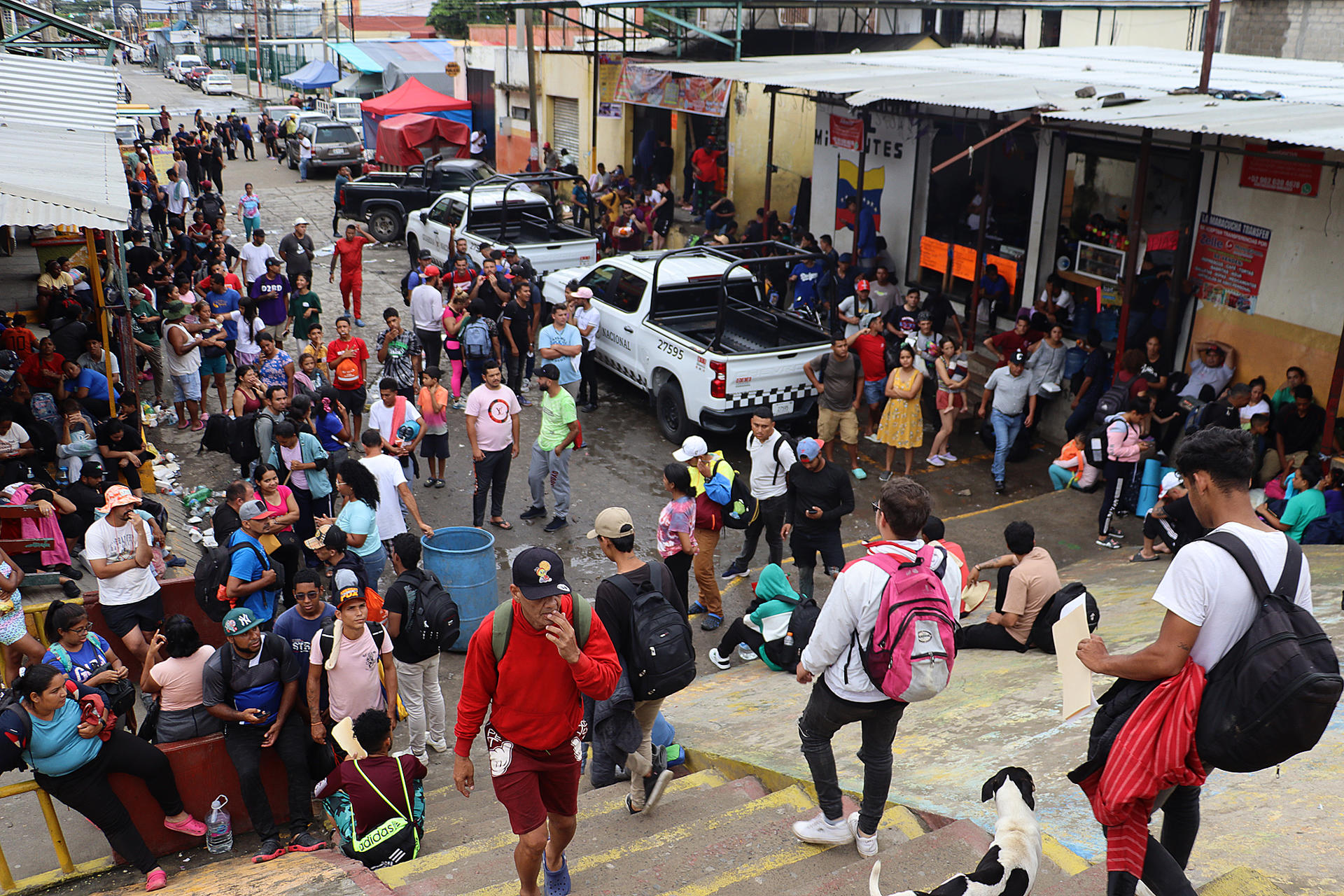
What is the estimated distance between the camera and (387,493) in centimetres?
796

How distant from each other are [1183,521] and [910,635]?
552 cm

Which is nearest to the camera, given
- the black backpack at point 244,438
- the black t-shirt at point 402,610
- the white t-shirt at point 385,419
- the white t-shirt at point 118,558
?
the black t-shirt at point 402,610

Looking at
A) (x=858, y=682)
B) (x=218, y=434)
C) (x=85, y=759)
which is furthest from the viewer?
(x=218, y=434)

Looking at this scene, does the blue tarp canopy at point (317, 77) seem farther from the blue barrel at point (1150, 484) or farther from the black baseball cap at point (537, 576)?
the black baseball cap at point (537, 576)

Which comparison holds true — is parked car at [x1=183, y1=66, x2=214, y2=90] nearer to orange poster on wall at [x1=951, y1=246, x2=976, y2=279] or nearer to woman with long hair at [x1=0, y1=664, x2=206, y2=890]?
orange poster on wall at [x1=951, y1=246, x2=976, y2=279]

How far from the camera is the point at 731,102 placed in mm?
21656

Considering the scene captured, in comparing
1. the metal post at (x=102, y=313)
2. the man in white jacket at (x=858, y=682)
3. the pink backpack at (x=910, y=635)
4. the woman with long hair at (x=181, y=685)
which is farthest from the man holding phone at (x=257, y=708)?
the metal post at (x=102, y=313)

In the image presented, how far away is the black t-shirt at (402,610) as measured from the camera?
19.9ft

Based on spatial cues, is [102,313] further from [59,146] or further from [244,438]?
[244,438]

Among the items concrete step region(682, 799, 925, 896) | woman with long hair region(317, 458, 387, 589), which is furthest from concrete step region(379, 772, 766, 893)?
woman with long hair region(317, 458, 387, 589)

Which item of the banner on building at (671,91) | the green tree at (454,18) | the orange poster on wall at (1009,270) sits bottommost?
the orange poster on wall at (1009,270)

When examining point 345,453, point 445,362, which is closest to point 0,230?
point 445,362

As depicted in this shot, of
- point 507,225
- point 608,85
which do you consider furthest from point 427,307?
point 608,85

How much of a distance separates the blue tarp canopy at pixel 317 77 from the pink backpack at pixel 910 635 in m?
44.9
